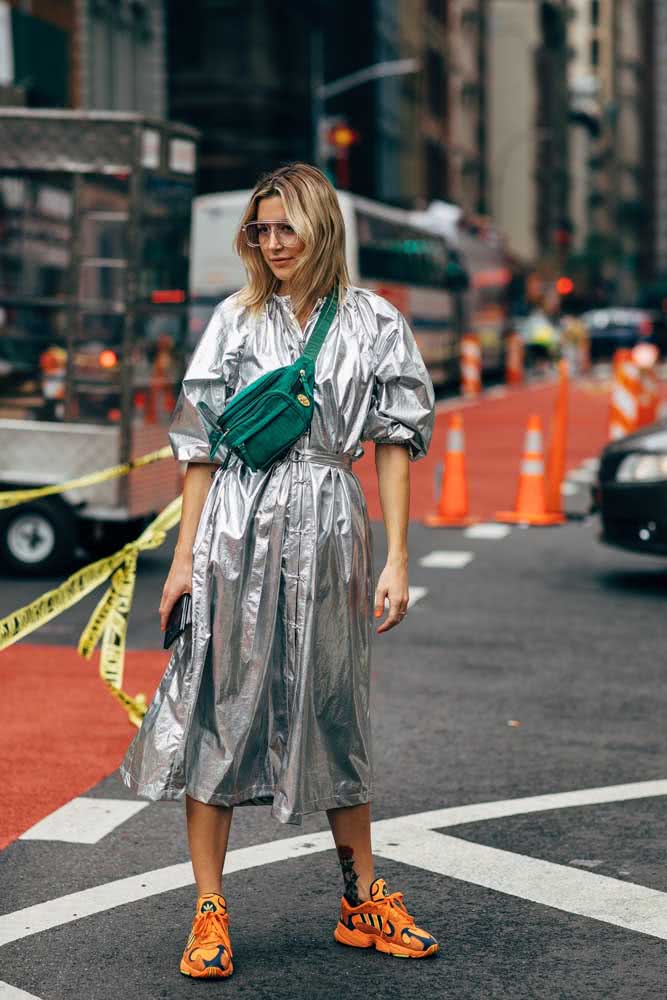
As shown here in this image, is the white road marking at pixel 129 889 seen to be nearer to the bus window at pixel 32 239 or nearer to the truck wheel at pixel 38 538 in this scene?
the truck wheel at pixel 38 538

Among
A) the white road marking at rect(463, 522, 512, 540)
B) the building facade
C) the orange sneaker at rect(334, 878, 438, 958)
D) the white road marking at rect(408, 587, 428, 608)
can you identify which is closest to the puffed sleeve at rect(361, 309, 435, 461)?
the orange sneaker at rect(334, 878, 438, 958)

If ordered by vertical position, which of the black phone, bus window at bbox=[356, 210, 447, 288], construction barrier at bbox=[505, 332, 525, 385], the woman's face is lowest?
construction barrier at bbox=[505, 332, 525, 385]

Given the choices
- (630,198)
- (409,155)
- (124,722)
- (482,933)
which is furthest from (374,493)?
(630,198)

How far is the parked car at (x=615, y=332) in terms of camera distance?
57.4 meters

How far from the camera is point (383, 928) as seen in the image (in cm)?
464

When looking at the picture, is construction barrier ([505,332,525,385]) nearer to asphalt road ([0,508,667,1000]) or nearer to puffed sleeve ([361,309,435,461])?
asphalt road ([0,508,667,1000])

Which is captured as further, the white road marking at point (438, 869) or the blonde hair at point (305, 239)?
the white road marking at point (438, 869)

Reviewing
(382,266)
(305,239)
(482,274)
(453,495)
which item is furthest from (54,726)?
(482,274)

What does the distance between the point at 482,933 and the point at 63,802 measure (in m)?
1.88

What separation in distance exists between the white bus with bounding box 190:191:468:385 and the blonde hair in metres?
19.1

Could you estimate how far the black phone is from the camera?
450cm

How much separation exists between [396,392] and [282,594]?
551 millimetres

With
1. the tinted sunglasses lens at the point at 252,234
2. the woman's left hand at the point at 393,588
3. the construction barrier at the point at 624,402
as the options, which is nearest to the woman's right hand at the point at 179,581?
the woman's left hand at the point at 393,588

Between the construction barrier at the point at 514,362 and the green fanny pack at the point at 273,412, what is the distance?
45.1 meters
